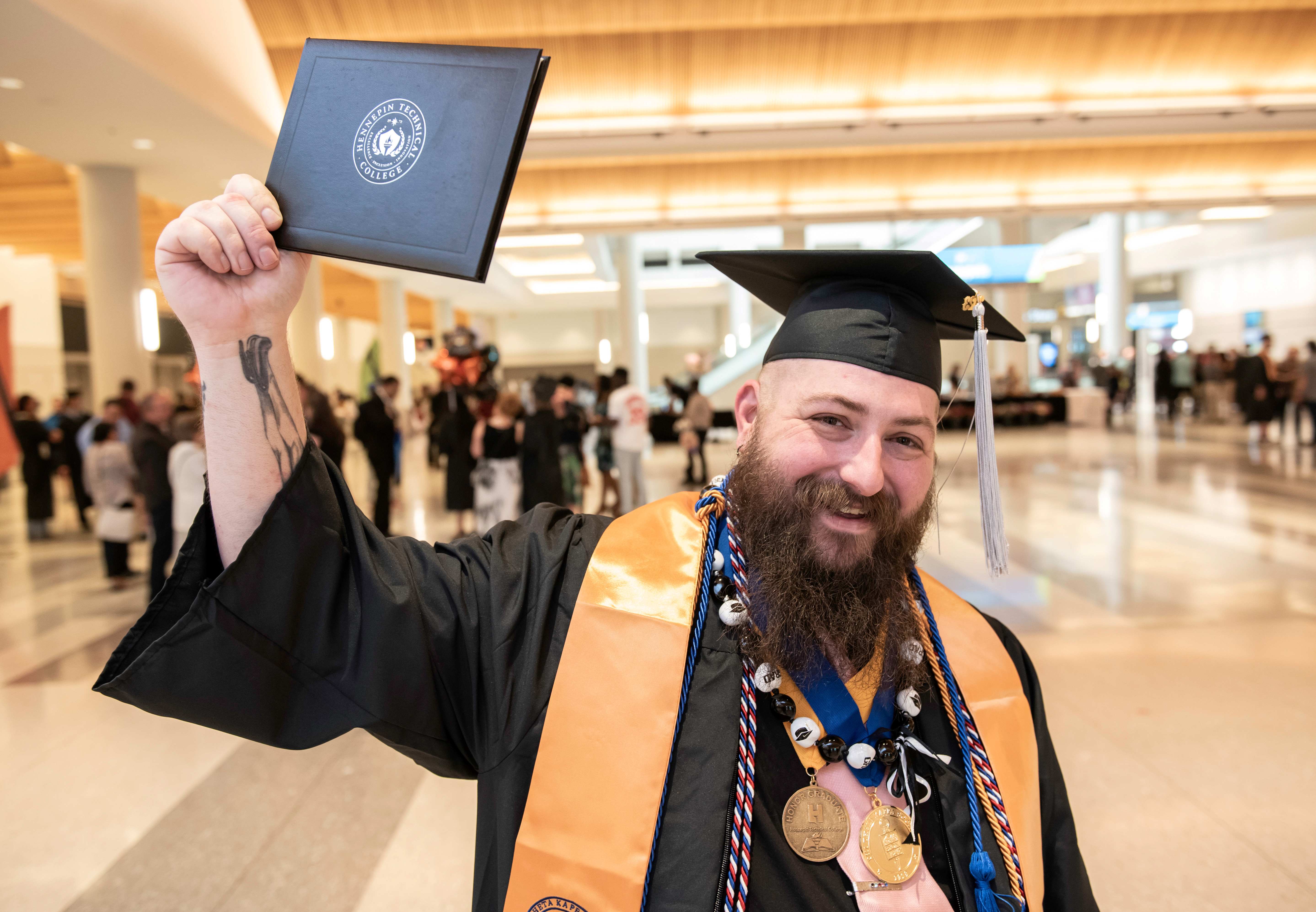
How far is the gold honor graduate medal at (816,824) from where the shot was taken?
119 cm

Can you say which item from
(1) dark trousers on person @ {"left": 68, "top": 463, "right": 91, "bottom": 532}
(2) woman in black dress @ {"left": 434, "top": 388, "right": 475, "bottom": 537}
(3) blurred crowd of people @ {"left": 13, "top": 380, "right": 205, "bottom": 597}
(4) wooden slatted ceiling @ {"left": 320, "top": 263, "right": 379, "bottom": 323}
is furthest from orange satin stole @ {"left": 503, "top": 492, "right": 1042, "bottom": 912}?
(4) wooden slatted ceiling @ {"left": 320, "top": 263, "right": 379, "bottom": 323}

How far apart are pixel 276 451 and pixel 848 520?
844 millimetres

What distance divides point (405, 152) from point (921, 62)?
26.5ft

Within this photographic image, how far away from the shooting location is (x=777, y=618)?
4.32ft

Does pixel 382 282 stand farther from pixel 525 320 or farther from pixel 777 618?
pixel 777 618

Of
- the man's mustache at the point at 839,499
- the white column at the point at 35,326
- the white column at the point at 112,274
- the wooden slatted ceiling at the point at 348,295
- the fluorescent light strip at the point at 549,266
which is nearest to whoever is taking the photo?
the man's mustache at the point at 839,499

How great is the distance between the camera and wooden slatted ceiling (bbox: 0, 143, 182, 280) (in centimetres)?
1138

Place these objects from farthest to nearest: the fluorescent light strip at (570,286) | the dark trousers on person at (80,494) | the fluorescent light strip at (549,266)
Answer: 1. the fluorescent light strip at (570,286)
2. the fluorescent light strip at (549,266)
3. the dark trousers on person at (80,494)

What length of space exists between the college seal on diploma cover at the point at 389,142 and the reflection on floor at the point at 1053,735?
96.3 inches

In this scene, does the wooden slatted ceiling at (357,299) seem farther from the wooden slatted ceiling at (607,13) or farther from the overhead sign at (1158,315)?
the overhead sign at (1158,315)

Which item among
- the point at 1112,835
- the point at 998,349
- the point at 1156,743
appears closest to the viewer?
the point at 1112,835

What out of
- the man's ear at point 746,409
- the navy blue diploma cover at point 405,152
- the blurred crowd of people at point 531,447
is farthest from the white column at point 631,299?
the navy blue diploma cover at point 405,152

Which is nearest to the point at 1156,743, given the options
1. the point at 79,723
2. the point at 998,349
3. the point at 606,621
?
the point at 606,621

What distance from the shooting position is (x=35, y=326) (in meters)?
17.4
